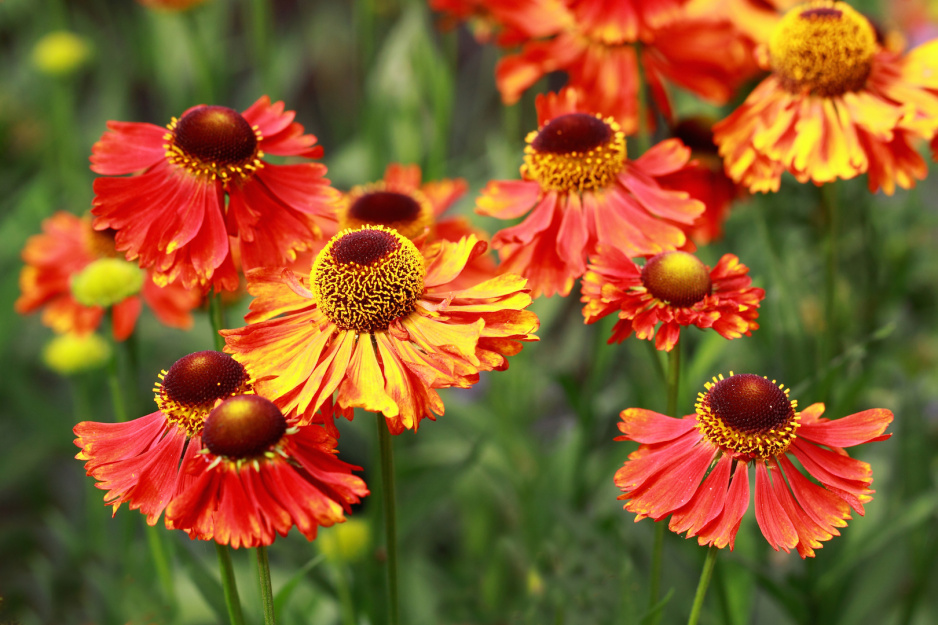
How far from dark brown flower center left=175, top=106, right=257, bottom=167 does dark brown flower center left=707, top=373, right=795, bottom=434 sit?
517mm

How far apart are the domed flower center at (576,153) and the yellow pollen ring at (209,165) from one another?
0.30 metres

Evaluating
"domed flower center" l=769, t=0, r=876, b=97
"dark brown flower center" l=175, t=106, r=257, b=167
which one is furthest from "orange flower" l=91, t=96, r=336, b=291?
"domed flower center" l=769, t=0, r=876, b=97

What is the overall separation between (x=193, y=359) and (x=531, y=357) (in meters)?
1.11

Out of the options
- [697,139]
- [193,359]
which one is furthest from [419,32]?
[193,359]

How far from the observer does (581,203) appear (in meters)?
0.96

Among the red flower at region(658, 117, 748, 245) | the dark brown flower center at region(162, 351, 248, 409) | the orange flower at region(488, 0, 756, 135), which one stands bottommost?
the dark brown flower center at region(162, 351, 248, 409)

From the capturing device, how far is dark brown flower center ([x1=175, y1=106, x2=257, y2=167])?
2.75 ft

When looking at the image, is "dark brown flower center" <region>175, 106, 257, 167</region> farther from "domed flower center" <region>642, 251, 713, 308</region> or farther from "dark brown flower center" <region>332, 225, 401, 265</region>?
"domed flower center" <region>642, 251, 713, 308</region>

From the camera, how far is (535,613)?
1.09 meters

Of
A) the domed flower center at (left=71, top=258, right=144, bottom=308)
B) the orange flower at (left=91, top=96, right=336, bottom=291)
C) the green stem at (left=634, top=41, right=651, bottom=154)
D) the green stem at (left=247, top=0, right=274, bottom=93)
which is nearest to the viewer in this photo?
the orange flower at (left=91, top=96, right=336, bottom=291)

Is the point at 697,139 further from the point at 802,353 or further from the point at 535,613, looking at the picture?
the point at 535,613

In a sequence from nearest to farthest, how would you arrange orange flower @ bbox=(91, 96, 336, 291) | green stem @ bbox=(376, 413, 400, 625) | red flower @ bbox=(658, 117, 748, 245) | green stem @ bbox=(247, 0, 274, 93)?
green stem @ bbox=(376, 413, 400, 625)
orange flower @ bbox=(91, 96, 336, 291)
red flower @ bbox=(658, 117, 748, 245)
green stem @ bbox=(247, 0, 274, 93)

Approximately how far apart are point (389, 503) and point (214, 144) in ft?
1.28

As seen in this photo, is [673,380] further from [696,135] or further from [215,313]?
[696,135]
